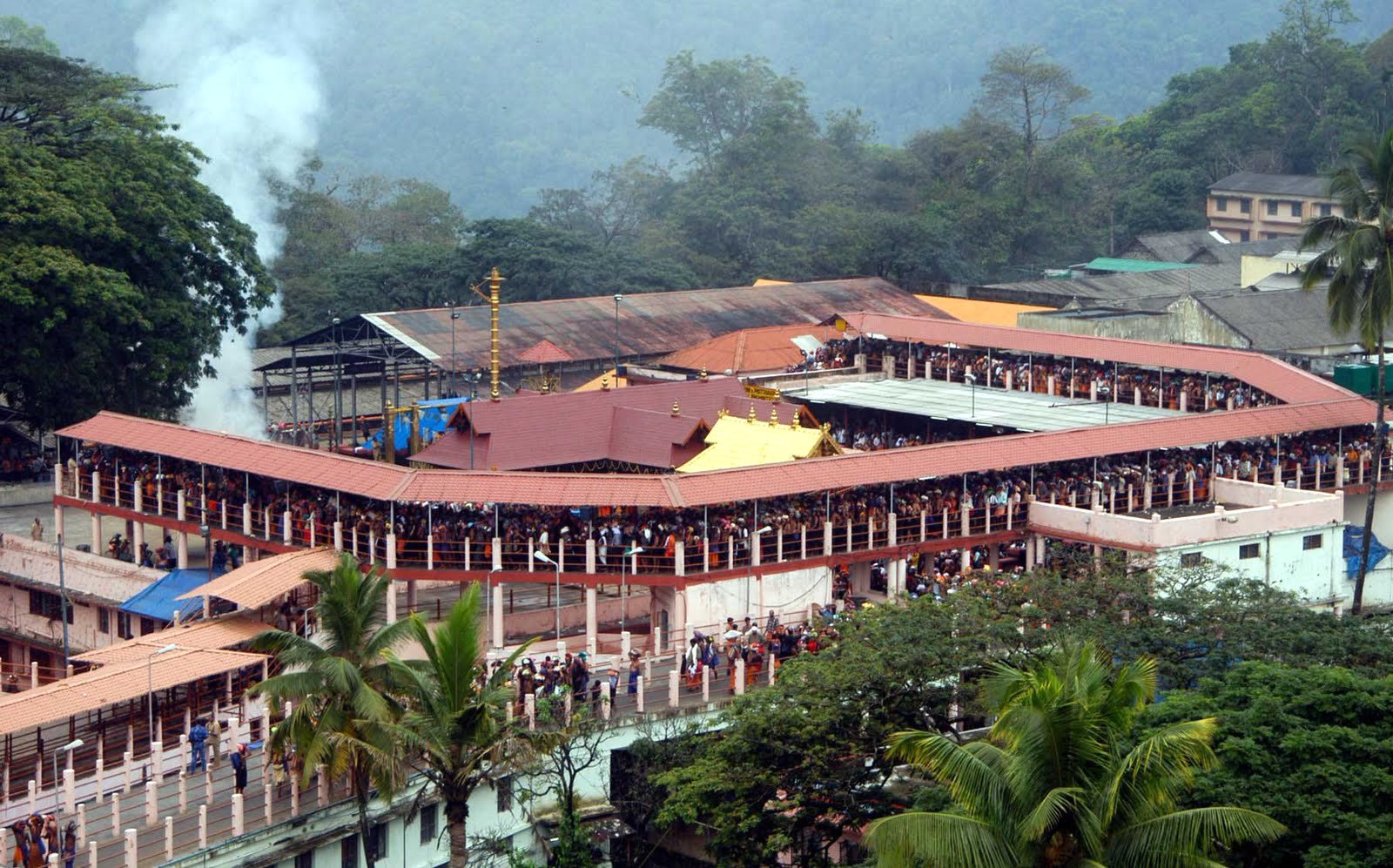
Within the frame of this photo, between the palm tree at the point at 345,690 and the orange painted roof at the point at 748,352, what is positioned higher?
the orange painted roof at the point at 748,352

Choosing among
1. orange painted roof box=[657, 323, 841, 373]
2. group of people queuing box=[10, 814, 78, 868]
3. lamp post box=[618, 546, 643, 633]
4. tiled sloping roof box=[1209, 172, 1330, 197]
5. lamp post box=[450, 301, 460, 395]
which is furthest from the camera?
tiled sloping roof box=[1209, 172, 1330, 197]

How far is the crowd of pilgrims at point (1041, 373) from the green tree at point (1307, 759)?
84.2 feet

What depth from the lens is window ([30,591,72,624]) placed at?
4681 centimetres

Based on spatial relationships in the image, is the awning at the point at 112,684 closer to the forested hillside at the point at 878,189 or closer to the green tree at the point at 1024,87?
the forested hillside at the point at 878,189

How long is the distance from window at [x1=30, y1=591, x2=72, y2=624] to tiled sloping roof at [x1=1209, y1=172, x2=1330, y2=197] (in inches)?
2799

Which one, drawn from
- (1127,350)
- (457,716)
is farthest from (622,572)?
(1127,350)

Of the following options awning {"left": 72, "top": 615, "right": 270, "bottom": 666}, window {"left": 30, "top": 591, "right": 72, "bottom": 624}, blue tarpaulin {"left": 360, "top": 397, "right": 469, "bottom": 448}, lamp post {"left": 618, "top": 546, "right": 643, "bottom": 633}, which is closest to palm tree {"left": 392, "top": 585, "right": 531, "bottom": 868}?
awning {"left": 72, "top": 615, "right": 270, "bottom": 666}

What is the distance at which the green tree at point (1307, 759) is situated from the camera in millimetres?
26281

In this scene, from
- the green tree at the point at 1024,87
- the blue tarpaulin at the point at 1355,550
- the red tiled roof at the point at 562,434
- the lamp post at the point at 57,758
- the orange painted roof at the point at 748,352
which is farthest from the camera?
the green tree at the point at 1024,87

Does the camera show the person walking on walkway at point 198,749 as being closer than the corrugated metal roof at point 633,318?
A: Yes

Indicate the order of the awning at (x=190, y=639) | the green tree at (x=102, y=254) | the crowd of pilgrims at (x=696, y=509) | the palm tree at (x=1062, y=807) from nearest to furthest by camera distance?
1. the palm tree at (x=1062, y=807)
2. the awning at (x=190, y=639)
3. the crowd of pilgrims at (x=696, y=509)
4. the green tree at (x=102, y=254)

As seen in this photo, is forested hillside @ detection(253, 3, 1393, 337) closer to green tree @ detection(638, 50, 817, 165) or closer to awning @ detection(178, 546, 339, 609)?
green tree @ detection(638, 50, 817, 165)

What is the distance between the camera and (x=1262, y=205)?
107000 millimetres

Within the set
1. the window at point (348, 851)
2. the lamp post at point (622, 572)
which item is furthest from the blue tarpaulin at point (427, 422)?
the window at point (348, 851)
